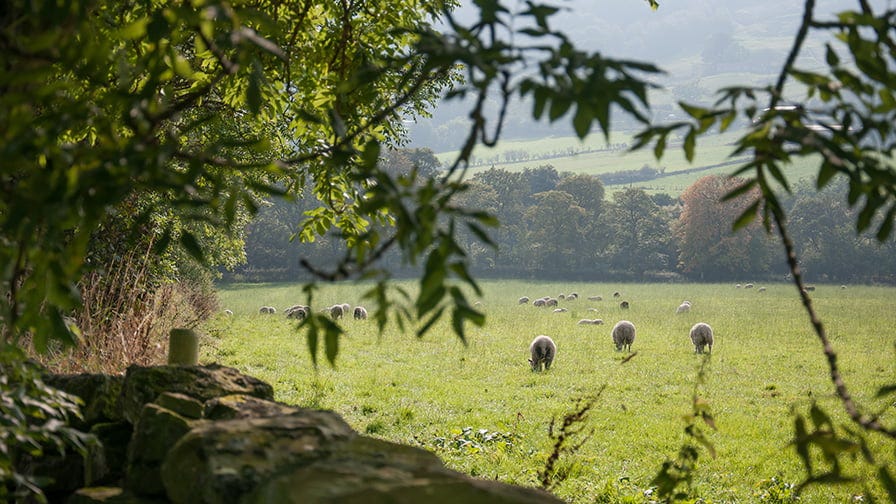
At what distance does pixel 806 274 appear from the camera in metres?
89.9

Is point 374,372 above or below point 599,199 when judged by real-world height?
below

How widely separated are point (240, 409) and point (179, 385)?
809 millimetres

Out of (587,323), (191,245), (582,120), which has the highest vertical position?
(582,120)

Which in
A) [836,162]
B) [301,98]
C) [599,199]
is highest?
[599,199]

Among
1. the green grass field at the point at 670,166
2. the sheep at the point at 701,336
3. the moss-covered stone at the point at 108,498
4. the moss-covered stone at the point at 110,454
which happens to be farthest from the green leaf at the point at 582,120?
the green grass field at the point at 670,166

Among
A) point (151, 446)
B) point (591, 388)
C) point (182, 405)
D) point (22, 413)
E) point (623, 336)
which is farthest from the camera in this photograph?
point (623, 336)

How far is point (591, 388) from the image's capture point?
66.1 feet

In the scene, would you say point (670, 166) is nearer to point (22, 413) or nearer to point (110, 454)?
point (110, 454)

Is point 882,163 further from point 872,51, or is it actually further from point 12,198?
point 12,198

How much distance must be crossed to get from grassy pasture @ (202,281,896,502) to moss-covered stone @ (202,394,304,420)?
64.5 inches

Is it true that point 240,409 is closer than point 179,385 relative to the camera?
Yes

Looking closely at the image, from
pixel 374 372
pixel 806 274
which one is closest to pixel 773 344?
pixel 374 372

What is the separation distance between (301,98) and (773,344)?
1154 inches

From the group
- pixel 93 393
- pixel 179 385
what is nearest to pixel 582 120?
pixel 179 385
